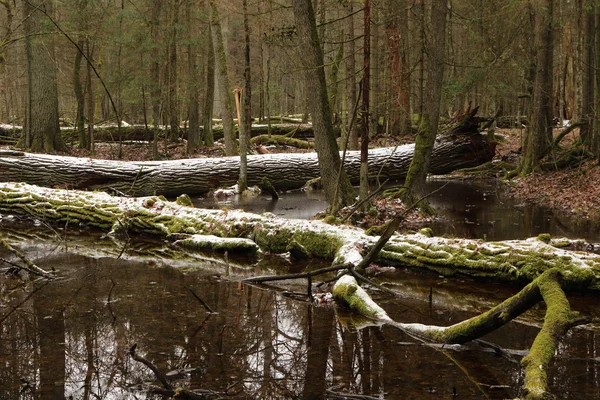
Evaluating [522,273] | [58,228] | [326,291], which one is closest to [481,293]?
[522,273]

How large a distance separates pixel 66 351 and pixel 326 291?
10.0 ft

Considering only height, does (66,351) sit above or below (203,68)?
below

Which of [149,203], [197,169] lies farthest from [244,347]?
[197,169]

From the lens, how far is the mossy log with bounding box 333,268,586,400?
3186 mm

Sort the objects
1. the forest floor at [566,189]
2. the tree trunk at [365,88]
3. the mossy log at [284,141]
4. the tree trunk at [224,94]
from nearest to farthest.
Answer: the tree trunk at [365,88] → the forest floor at [566,189] → the tree trunk at [224,94] → the mossy log at [284,141]

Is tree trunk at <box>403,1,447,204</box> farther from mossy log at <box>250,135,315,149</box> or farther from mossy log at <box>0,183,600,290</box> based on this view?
mossy log at <box>250,135,315,149</box>

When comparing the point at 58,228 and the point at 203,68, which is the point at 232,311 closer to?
the point at 58,228

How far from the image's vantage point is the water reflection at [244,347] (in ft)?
12.8

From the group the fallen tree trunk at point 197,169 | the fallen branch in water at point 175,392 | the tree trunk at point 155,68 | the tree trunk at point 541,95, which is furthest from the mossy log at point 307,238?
the tree trunk at point 541,95

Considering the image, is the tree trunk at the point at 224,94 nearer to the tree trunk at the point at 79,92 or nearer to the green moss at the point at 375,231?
the tree trunk at the point at 79,92

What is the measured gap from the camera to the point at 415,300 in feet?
20.6

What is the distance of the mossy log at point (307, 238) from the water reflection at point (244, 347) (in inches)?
14.1

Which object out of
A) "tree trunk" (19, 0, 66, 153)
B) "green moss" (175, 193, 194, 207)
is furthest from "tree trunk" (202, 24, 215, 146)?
"green moss" (175, 193, 194, 207)

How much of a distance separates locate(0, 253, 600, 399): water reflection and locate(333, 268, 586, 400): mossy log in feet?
0.46
